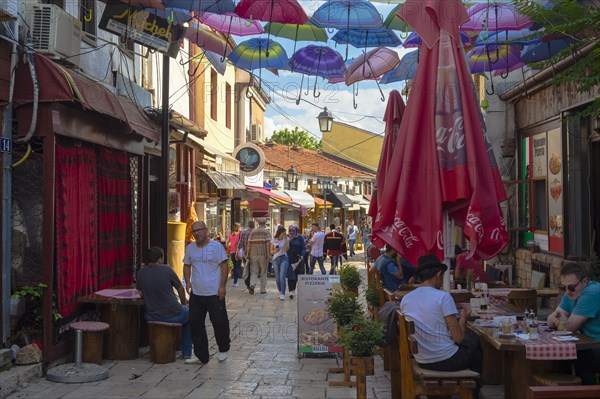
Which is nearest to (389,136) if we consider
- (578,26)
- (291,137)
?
(578,26)

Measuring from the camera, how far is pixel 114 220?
431 inches

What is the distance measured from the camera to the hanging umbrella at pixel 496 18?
10438 mm

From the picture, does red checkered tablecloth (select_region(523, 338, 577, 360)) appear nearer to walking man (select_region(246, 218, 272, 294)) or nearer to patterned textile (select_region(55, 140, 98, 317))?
patterned textile (select_region(55, 140, 98, 317))

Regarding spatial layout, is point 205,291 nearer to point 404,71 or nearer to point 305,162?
point 404,71

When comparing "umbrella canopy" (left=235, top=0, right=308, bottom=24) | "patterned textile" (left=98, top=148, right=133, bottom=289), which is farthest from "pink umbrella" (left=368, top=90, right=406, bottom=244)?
"patterned textile" (left=98, top=148, right=133, bottom=289)

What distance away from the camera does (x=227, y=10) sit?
9.93 metres

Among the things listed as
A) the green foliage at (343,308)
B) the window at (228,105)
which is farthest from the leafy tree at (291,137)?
the green foliage at (343,308)

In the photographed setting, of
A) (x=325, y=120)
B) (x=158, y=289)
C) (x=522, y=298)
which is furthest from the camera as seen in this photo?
(x=325, y=120)

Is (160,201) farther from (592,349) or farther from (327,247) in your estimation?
(327,247)

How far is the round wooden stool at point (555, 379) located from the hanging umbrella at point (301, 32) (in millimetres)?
6795

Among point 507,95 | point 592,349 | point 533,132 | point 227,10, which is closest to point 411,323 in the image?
point 592,349

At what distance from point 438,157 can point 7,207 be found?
15.2 ft

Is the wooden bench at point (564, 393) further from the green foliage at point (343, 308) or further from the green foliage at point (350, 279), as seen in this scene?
the green foliage at point (350, 279)

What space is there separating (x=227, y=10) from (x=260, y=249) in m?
8.80
